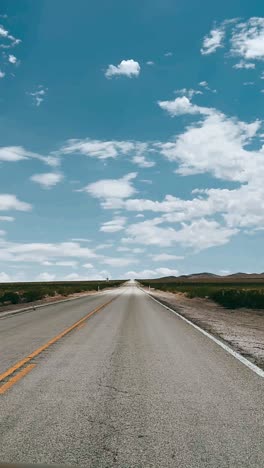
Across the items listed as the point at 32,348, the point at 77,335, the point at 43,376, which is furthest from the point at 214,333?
the point at 43,376

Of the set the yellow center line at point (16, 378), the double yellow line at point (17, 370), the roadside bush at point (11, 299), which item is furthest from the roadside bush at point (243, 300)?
the yellow center line at point (16, 378)

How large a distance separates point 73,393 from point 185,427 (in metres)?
2.13

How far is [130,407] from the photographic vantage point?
5.91 meters

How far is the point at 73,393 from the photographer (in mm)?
6660

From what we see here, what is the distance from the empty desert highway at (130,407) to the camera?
4.29m

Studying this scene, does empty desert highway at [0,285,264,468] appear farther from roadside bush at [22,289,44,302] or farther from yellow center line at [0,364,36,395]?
roadside bush at [22,289,44,302]

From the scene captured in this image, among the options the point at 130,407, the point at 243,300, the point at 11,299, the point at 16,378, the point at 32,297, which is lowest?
the point at 130,407

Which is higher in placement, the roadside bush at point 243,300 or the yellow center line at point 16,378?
the roadside bush at point 243,300

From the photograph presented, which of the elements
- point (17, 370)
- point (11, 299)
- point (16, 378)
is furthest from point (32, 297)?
point (16, 378)

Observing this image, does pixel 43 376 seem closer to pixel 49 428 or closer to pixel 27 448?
pixel 49 428

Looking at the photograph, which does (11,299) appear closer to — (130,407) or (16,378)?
(16,378)

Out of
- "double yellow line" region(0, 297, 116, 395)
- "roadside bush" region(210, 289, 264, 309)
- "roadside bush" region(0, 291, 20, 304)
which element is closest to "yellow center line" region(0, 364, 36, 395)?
"double yellow line" region(0, 297, 116, 395)

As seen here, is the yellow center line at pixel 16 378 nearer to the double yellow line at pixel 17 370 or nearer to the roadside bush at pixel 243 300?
the double yellow line at pixel 17 370

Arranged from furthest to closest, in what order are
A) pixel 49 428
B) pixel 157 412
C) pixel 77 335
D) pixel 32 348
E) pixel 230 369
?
pixel 77 335, pixel 32 348, pixel 230 369, pixel 157 412, pixel 49 428
